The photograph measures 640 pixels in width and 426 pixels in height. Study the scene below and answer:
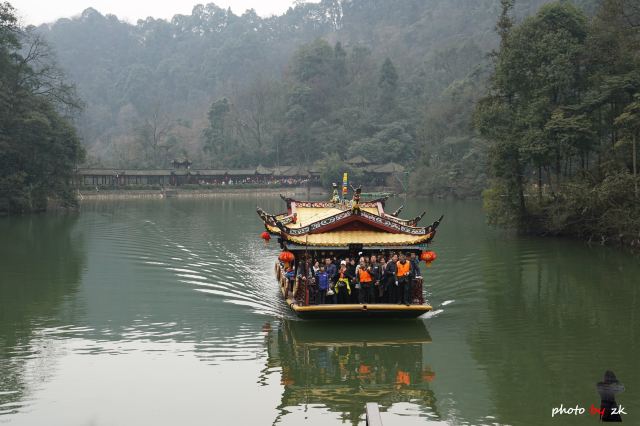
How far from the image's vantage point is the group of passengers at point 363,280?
16984 millimetres

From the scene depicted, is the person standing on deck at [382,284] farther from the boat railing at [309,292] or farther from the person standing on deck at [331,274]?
the person standing on deck at [331,274]

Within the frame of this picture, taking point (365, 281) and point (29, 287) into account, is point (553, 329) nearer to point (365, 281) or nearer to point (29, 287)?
point (365, 281)

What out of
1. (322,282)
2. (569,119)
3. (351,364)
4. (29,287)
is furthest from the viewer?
(569,119)

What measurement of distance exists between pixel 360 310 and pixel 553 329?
4.85 meters

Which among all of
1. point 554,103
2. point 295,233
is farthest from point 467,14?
point 295,233

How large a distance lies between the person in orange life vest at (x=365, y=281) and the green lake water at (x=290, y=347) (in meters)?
0.78

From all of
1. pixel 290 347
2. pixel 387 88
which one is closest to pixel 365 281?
pixel 290 347

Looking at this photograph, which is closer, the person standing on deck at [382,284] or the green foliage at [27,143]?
the person standing on deck at [382,284]

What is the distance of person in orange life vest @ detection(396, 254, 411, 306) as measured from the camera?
17.0 m

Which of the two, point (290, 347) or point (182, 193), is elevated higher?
point (182, 193)

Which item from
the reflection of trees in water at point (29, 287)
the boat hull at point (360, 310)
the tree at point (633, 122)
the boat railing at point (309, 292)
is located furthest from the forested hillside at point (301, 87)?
the boat hull at point (360, 310)

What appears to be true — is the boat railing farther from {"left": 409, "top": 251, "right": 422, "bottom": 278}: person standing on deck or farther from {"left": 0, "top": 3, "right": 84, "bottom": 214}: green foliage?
{"left": 0, "top": 3, "right": 84, "bottom": 214}: green foliage

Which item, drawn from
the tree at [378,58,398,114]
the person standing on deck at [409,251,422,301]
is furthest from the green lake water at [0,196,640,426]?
the tree at [378,58,398,114]

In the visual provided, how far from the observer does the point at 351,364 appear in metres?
14.6
